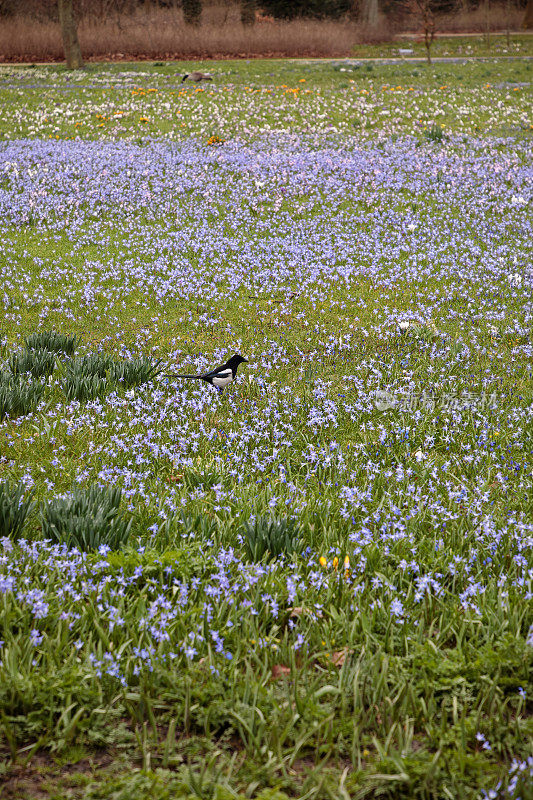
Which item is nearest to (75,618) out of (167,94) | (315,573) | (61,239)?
(315,573)

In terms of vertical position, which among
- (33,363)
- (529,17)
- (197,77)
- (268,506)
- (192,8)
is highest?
(529,17)

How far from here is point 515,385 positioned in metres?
5.93

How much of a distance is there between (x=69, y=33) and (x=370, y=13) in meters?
28.0

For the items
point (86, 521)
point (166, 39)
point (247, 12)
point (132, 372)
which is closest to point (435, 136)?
point (132, 372)

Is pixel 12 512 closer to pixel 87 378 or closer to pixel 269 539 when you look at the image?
pixel 269 539

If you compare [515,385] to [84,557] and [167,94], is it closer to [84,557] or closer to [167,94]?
[84,557]

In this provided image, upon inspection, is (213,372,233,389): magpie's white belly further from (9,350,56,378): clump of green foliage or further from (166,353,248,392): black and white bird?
(9,350,56,378): clump of green foliage

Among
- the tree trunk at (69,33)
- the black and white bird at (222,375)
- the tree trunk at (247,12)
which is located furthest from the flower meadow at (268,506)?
the tree trunk at (247,12)

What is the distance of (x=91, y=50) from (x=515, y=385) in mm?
37873

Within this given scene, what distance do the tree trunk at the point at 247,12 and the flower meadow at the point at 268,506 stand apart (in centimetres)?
4144

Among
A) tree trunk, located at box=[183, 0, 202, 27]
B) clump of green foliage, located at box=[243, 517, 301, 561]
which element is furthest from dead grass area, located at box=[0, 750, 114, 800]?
tree trunk, located at box=[183, 0, 202, 27]

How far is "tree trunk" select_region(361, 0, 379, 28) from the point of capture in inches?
1845

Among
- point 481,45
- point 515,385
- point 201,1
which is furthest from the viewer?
point 201,1

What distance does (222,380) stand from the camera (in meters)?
5.52
